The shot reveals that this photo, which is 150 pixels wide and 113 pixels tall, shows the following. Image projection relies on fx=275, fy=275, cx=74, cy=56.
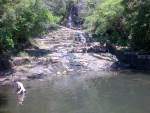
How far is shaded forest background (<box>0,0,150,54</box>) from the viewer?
2562 cm

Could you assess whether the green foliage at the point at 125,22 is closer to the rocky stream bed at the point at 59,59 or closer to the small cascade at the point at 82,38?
the small cascade at the point at 82,38

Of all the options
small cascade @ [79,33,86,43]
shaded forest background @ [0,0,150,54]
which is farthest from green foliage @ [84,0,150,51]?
small cascade @ [79,33,86,43]

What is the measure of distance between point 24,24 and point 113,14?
12.0 meters

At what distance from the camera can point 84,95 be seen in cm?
1930

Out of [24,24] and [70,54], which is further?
[70,54]

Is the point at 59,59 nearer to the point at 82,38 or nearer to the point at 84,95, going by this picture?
the point at 82,38

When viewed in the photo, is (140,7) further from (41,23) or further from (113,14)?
(41,23)

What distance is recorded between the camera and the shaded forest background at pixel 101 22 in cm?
2562

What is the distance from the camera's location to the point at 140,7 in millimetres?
29656

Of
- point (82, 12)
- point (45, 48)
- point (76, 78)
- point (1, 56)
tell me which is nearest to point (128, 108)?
point (76, 78)

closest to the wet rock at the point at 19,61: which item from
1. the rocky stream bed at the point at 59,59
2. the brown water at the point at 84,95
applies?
the rocky stream bed at the point at 59,59

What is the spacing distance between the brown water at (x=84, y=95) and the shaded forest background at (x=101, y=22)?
6.10 meters

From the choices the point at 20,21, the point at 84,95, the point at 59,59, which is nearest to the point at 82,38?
the point at 59,59

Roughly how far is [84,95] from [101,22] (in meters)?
20.2
